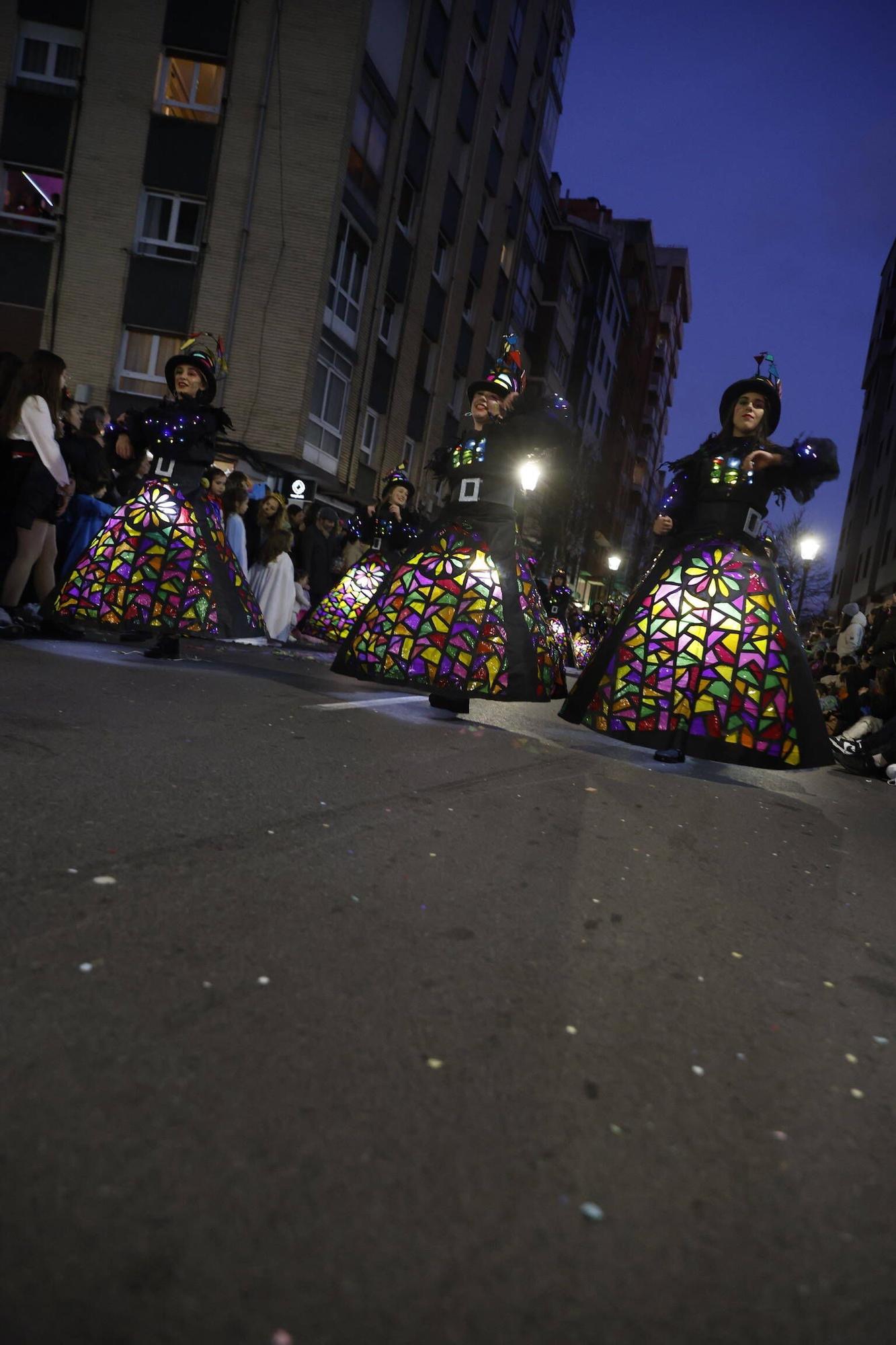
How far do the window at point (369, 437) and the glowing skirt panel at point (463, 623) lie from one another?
2135 cm

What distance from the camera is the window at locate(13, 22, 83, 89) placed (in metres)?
22.9

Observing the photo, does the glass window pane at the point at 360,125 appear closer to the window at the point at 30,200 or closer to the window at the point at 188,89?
the window at the point at 188,89

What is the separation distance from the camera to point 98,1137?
1.52 metres

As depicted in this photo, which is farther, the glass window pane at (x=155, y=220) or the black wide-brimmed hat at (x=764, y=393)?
the glass window pane at (x=155, y=220)

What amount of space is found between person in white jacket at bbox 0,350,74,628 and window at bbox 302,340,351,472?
1618 centimetres

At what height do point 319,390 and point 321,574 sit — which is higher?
point 319,390

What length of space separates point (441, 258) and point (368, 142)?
20.8ft

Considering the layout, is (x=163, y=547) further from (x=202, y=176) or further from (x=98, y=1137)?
(x=202, y=176)

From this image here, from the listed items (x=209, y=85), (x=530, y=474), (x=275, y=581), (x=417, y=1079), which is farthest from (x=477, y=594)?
(x=209, y=85)

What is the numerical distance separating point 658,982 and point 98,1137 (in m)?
1.40

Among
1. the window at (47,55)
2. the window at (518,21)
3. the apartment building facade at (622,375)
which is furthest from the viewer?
the apartment building facade at (622,375)

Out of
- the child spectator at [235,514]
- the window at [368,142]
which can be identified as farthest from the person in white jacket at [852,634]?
the window at [368,142]

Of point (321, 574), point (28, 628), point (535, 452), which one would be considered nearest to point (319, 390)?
point (321, 574)

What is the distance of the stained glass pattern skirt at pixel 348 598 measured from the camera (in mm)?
10836
